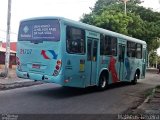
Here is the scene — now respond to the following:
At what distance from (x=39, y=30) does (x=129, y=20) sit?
3179cm

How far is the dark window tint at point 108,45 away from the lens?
17.0m

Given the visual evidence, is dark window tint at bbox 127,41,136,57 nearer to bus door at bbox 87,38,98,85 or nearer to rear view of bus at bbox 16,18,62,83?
bus door at bbox 87,38,98,85

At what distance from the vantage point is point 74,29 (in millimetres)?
14438

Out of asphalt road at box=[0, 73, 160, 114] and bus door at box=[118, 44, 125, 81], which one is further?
bus door at box=[118, 44, 125, 81]

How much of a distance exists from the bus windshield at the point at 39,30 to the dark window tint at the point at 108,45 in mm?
3452

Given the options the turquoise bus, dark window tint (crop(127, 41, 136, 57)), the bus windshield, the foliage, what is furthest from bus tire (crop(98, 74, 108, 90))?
the foliage

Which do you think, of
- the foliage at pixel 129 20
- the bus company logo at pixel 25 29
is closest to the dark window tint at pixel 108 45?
the bus company logo at pixel 25 29

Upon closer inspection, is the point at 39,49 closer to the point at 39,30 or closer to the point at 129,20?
the point at 39,30

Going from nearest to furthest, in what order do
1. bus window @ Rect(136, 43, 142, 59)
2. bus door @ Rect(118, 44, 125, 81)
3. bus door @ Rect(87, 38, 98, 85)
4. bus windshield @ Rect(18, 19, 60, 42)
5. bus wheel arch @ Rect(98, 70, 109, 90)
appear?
bus windshield @ Rect(18, 19, 60, 42)
bus door @ Rect(87, 38, 98, 85)
bus wheel arch @ Rect(98, 70, 109, 90)
bus door @ Rect(118, 44, 125, 81)
bus window @ Rect(136, 43, 142, 59)

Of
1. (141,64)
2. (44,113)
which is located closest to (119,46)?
(141,64)

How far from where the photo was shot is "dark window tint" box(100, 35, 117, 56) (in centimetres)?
1697

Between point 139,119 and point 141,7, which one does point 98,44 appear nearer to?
point 139,119

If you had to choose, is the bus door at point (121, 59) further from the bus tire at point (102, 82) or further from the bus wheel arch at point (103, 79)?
the bus tire at point (102, 82)

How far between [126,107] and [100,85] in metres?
4.84
